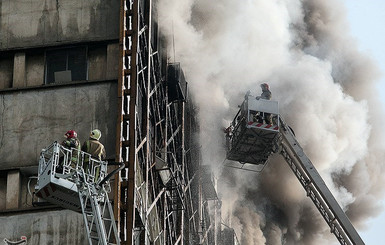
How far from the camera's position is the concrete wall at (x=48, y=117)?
29484 millimetres

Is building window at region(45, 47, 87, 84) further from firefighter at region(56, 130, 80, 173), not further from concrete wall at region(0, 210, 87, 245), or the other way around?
firefighter at region(56, 130, 80, 173)

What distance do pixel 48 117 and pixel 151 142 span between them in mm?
5752

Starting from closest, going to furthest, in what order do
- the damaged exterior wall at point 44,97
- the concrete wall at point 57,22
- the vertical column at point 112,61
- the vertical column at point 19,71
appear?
the damaged exterior wall at point 44,97 < the vertical column at point 112,61 < the vertical column at point 19,71 < the concrete wall at point 57,22

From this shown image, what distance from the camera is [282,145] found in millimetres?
38750

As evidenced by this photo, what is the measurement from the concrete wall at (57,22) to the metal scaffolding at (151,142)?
27.0 inches

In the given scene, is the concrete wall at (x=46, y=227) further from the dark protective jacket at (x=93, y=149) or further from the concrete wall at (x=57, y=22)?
the concrete wall at (x=57, y=22)

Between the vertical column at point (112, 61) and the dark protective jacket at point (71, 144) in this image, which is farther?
the vertical column at point (112, 61)

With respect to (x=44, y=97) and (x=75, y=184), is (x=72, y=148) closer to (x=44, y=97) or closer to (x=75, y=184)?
(x=75, y=184)

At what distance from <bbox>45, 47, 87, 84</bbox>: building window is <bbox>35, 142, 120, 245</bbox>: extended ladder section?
1001 centimetres

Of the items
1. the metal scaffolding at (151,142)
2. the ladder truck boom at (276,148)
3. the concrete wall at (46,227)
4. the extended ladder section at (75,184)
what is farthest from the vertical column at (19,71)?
the extended ladder section at (75,184)

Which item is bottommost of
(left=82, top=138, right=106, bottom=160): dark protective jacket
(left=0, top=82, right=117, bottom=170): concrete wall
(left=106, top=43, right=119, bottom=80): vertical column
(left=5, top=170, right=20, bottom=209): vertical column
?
(left=82, top=138, right=106, bottom=160): dark protective jacket

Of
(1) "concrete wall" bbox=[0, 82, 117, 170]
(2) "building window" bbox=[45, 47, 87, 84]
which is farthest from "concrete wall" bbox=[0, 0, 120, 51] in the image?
(1) "concrete wall" bbox=[0, 82, 117, 170]

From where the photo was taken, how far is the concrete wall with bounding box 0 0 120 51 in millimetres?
31344

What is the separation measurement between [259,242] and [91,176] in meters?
40.0
